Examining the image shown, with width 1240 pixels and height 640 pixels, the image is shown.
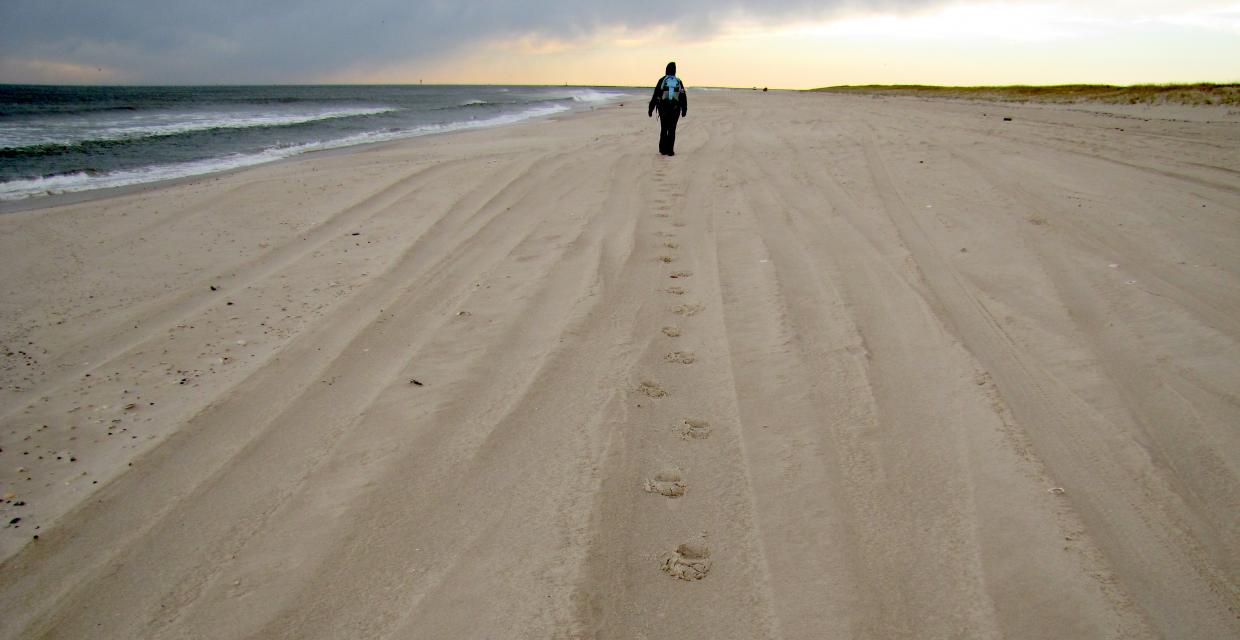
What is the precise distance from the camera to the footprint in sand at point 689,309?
11.2 feet

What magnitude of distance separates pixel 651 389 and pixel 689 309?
87 cm

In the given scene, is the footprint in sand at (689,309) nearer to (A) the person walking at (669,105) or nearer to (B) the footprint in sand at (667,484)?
(B) the footprint in sand at (667,484)

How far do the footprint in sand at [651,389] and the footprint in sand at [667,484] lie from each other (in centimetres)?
50

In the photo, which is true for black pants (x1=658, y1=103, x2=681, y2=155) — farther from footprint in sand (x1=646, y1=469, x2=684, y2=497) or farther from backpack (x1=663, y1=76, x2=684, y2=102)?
footprint in sand (x1=646, y1=469, x2=684, y2=497)

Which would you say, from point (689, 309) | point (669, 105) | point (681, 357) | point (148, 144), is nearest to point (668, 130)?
point (669, 105)

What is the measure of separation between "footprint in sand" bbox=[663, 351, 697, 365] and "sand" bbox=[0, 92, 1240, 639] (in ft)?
0.06

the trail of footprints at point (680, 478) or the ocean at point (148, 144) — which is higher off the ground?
the ocean at point (148, 144)

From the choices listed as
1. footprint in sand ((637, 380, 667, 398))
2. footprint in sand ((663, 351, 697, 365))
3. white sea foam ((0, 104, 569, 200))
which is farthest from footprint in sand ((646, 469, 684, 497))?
white sea foam ((0, 104, 569, 200))

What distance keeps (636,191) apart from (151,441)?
4542 millimetres

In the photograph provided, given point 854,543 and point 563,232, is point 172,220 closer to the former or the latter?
point 563,232

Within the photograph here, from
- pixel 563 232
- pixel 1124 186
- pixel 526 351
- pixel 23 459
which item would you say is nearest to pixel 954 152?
pixel 1124 186

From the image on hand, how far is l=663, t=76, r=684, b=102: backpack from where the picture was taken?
9031 millimetres

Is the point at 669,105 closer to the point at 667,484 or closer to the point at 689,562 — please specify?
the point at 667,484

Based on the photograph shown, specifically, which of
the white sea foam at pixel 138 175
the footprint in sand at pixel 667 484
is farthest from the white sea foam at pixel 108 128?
the footprint in sand at pixel 667 484
